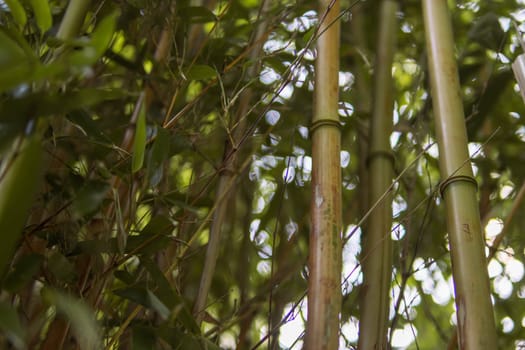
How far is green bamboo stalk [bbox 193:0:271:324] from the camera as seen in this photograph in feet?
2.78

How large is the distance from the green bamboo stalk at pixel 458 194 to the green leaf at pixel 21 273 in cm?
44

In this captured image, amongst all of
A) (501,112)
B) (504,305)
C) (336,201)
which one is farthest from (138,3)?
(504,305)

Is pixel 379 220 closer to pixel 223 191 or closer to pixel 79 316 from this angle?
pixel 223 191

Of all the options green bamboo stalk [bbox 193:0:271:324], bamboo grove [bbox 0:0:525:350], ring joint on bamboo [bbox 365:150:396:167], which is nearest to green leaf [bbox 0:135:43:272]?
bamboo grove [bbox 0:0:525:350]

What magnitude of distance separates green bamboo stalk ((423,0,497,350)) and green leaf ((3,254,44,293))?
44cm

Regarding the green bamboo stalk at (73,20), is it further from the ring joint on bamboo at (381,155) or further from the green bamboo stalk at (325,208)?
the ring joint on bamboo at (381,155)

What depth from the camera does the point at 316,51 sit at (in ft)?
2.88

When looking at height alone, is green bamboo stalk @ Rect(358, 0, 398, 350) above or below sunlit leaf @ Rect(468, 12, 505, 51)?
below

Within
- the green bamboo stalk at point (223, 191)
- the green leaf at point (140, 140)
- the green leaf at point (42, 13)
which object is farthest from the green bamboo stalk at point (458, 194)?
the green leaf at point (42, 13)

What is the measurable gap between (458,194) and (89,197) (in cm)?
42

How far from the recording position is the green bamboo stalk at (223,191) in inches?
33.3

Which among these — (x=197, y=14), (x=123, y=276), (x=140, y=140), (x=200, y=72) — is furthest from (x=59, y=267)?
(x=197, y=14)

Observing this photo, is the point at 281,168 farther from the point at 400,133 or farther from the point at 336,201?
the point at 336,201

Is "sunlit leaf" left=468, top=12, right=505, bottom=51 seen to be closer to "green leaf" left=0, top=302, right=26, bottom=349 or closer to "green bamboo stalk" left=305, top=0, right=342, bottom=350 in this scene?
"green bamboo stalk" left=305, top=0, right=342, bottom=350
